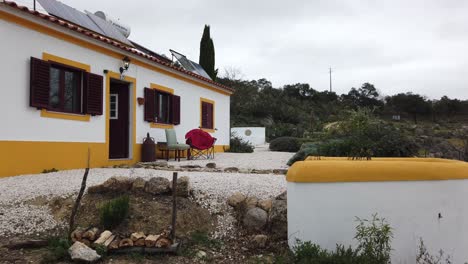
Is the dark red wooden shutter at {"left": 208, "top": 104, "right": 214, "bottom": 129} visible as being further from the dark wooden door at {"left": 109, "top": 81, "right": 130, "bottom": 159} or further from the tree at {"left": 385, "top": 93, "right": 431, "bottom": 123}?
the tree at {"left": 385, "top": 93, "right": 431, "bottom": 123}

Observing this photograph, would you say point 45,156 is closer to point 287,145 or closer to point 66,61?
point 66,61

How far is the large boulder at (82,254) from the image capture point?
388 cm

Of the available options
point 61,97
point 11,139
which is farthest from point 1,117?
point 61,97

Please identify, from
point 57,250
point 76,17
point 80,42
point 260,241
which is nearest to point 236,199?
point 260,241

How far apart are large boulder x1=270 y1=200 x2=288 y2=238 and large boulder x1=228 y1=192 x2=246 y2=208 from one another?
47 cm

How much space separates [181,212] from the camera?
16.2 feet

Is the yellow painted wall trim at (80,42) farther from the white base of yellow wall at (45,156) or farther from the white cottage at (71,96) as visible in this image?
the white base of yellow wall at (45,156)

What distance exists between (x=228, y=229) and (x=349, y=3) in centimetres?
706

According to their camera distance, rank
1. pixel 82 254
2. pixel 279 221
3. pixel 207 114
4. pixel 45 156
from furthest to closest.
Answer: pixel 207 114, pixel 45 156, pixel 279 221, pixel 82 254

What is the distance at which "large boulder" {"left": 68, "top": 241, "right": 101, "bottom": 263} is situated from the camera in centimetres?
388

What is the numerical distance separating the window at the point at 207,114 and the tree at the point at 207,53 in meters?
6.43

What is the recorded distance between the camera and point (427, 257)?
439 cm

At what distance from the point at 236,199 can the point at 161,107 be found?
7452 mm

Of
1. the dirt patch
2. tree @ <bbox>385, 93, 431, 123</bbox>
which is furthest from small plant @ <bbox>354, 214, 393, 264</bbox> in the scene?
tree @ <bbox>385, 93, 431, 123</bbox>
